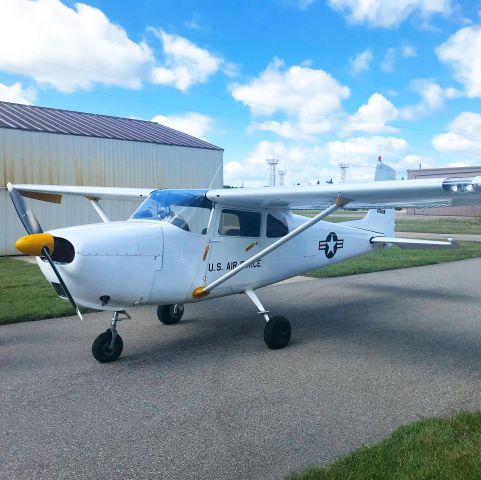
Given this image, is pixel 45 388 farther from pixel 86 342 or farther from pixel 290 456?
pixel 290 456

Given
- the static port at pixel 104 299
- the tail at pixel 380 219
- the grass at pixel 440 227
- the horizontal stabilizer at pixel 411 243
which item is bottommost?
the grass at pixel 440 227

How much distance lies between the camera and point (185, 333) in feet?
23.4

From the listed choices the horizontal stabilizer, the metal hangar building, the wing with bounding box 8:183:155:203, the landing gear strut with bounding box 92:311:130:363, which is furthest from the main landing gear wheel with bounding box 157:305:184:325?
the metal hangar building

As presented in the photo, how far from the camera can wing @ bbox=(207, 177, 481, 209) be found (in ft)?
16.7

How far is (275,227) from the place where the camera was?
743 cm

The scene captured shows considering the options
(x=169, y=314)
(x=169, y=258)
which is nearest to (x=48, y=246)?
(x=169, y=258)

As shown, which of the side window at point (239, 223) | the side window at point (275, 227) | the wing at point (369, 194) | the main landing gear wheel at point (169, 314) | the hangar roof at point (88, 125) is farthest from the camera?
the hangar roof at point (88, 125)

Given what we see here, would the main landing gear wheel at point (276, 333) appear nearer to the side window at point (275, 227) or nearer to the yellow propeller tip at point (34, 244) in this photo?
the side window at point (275, 227)

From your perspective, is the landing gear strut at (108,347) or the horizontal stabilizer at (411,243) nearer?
the landing gear strut at (108,347)

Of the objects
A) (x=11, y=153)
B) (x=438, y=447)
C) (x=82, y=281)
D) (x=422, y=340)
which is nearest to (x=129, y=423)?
(x=82, y=281)

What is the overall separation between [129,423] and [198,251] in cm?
265

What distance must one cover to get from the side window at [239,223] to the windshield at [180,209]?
1.09 feet

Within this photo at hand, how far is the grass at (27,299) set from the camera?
26.2 ft

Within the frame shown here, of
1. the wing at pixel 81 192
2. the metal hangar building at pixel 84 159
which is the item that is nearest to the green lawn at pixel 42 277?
the wing at pixel 81 192
